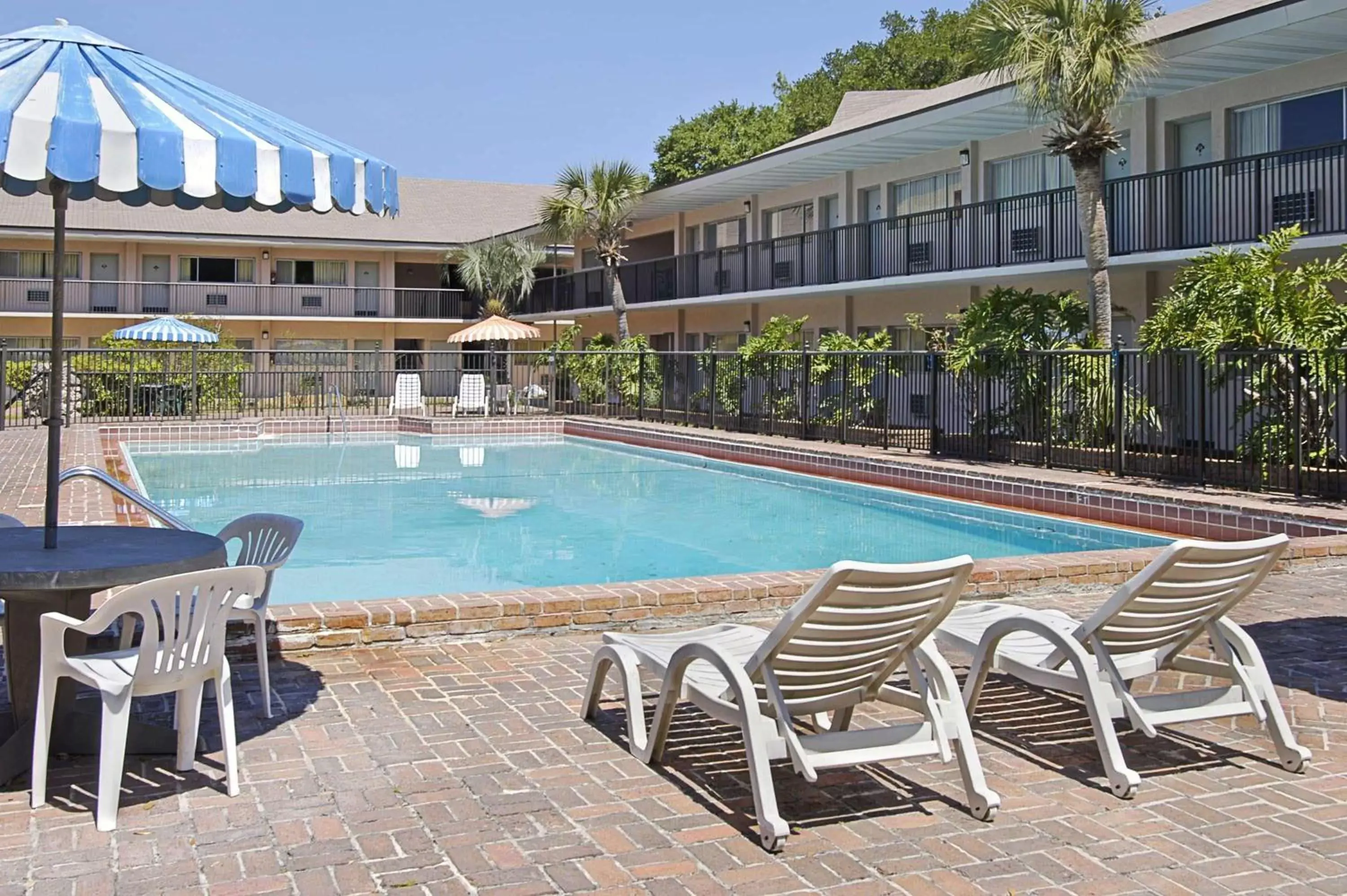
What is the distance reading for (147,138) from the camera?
4.13m

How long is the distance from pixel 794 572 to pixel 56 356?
14.8 feet

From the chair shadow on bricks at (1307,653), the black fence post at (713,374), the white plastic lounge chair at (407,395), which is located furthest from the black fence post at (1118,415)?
the white plastic lounge chair at (407,395)

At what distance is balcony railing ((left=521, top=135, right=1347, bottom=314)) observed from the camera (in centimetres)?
1600

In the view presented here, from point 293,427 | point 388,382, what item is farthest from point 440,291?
point 293,427

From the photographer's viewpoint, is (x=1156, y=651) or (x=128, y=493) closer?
(x=1156, y=651)

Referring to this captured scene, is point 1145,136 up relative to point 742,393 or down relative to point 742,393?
up

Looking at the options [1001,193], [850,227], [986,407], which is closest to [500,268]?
[850,227]

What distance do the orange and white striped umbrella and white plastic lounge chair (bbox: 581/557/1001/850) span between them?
2711cm

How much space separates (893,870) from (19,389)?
26683 mm

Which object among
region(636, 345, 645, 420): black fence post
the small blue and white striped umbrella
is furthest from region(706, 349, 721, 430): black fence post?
the small blue and white striped umbrella

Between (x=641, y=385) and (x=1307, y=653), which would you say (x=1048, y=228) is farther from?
(x=1307, y=653)

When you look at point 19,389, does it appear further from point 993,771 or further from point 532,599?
point 993,771

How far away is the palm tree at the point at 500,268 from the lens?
127 feet

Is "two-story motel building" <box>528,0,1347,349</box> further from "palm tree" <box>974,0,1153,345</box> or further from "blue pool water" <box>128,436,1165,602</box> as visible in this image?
"blue pool water" <box>128,436,1165,602</box>
